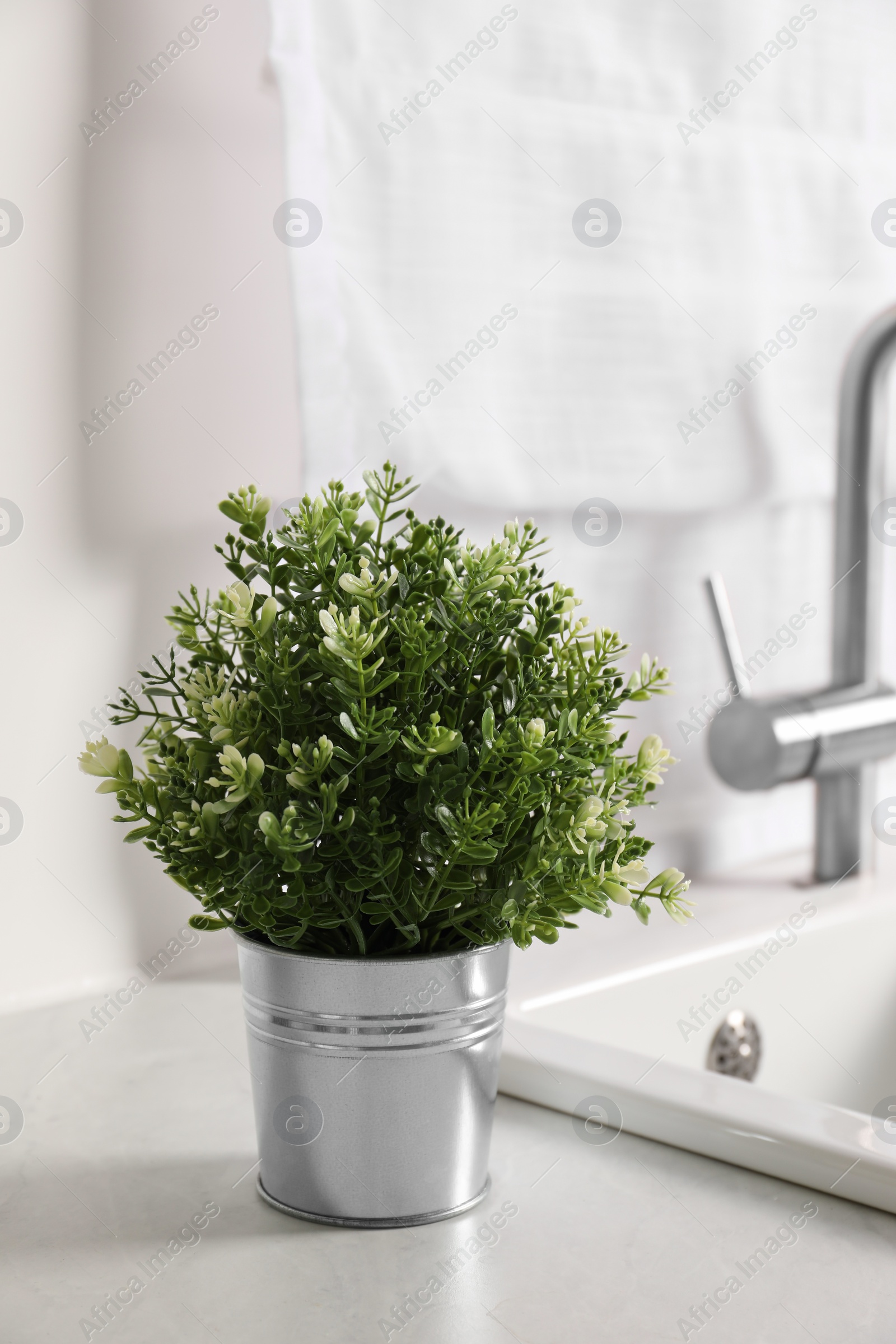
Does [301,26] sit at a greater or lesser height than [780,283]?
greater

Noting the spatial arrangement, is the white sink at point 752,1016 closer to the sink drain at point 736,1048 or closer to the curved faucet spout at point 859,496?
the sink drain at point 736,1048

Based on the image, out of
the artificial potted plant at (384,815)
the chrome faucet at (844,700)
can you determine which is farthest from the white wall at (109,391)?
the chrome faucet at (844,700)

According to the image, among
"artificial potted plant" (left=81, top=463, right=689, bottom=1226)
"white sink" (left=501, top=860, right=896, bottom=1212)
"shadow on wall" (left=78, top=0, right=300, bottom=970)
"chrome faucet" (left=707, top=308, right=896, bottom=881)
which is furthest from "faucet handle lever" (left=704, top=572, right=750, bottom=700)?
"artificial potted plant" (left=81, top=463, right=689, bottom=1226)

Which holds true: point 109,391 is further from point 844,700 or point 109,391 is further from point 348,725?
point 844,700

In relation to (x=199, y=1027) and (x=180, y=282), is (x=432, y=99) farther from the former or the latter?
(x=199, y=1027)

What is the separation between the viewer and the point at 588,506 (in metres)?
0.92

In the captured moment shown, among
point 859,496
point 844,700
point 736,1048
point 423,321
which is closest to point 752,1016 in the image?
point 736,1048

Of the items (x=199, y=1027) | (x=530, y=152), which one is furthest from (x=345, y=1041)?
(x=530, y=152)

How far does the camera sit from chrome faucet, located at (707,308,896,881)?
34.6 inches

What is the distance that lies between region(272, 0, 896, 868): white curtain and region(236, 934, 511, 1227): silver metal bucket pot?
404mm

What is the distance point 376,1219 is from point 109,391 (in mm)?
483

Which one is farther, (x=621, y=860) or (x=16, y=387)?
(x=16, y=387)

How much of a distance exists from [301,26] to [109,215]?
0.17m

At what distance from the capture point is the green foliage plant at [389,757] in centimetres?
41
